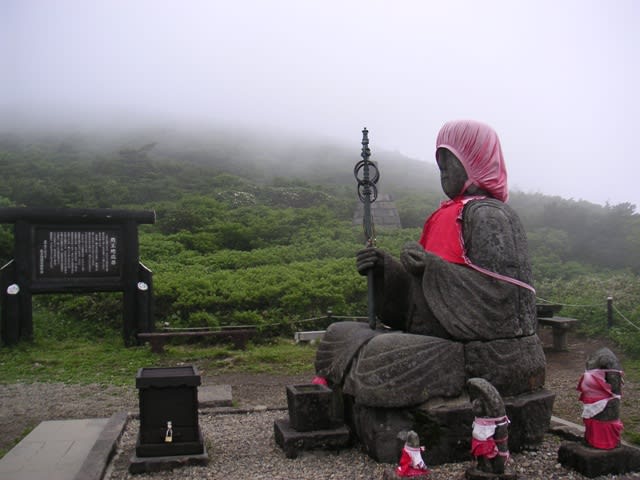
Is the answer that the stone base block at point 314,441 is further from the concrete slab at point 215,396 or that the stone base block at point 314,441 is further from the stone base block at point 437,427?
the concrete slab at point 215,396

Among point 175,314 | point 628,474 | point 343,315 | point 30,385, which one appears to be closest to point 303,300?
point 343,315

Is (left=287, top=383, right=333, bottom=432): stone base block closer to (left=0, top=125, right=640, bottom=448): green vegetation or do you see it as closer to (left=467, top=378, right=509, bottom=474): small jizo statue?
(left=467, top=378, right=509, bottom=474): small jizo statue

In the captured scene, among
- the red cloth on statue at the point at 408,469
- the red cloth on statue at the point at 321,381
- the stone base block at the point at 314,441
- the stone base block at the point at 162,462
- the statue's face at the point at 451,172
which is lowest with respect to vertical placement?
the stone base block at the point at 162,462

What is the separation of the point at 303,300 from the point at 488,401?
8.46m

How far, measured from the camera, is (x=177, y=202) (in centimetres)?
2319

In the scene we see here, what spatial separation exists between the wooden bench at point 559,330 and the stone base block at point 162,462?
7.54 m

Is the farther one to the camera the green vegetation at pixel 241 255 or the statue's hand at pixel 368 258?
the green vegetation at pixel 241 255

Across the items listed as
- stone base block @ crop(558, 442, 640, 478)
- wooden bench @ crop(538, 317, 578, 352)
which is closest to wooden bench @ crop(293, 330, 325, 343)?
wooden bench @ crop(538, 317, 578, 352)

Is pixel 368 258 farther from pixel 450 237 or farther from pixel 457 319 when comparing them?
pixel 457 319

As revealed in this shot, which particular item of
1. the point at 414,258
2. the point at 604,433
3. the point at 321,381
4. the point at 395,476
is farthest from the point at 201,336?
the point at 604,433

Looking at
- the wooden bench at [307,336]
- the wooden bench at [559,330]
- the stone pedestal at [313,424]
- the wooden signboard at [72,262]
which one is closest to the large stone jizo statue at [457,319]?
the stone pedestal at [313,424]

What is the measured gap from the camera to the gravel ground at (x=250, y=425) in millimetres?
4910

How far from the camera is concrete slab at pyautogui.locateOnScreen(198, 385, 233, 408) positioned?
25.0 ft

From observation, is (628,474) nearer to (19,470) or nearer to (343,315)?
(19,470)
